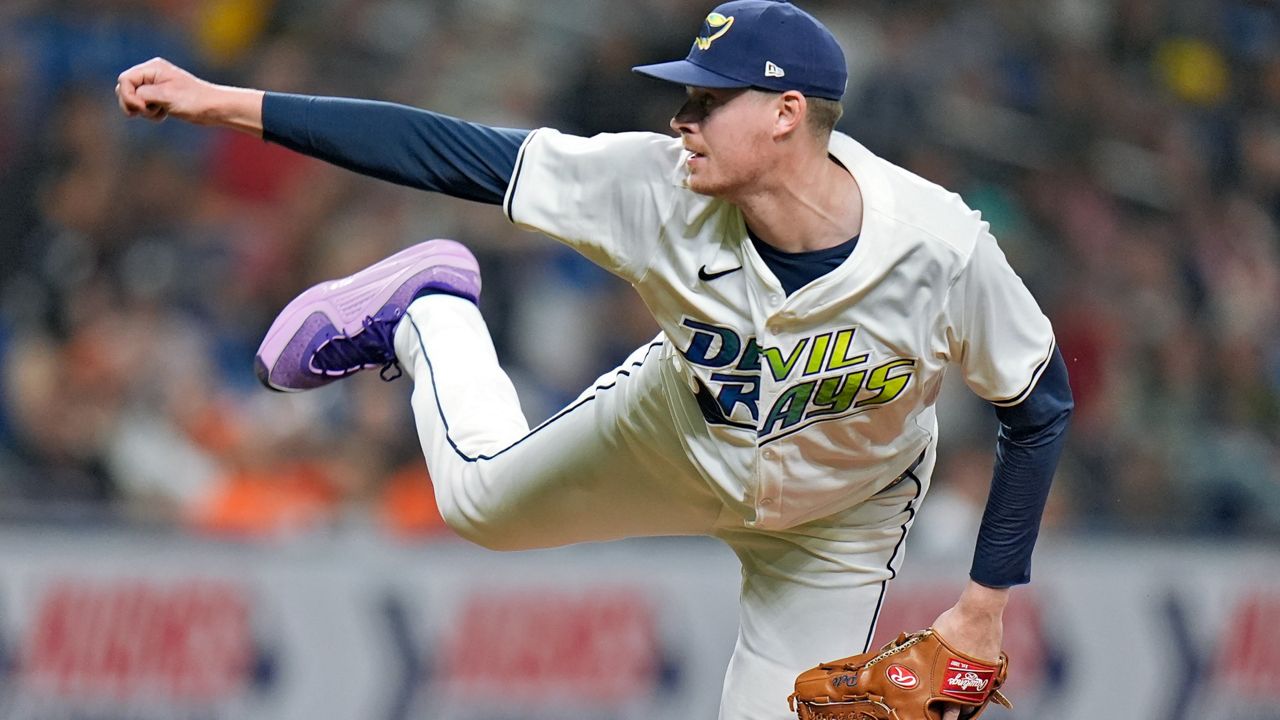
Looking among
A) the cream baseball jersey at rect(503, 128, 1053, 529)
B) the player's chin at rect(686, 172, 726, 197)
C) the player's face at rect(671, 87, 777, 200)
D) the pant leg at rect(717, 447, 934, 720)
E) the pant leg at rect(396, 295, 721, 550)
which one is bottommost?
the pant leg at rect(717, 447, 934, 720)

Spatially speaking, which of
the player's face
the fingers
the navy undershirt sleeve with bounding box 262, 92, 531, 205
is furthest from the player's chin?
the fingers

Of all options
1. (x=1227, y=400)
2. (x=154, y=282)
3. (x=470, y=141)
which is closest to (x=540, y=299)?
(x=154, y=282)

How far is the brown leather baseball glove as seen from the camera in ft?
11.5

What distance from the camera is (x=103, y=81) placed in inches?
304

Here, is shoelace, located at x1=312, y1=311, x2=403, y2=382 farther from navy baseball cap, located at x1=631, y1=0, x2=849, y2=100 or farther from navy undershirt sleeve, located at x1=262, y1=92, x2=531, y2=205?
navy baseball cap, located at x1=631, y1=0, x2=849, y2=100

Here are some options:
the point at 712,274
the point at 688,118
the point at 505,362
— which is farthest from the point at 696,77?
the point at 505,362

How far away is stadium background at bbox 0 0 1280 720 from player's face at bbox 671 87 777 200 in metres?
3.01

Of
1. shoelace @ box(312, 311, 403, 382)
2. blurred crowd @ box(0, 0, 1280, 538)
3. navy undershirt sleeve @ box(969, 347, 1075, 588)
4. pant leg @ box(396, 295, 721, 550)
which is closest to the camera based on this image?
navy undershirt sleeve @ box(969, 347, 1075, 588)

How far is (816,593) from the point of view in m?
3.83

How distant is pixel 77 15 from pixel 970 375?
566 centimetres

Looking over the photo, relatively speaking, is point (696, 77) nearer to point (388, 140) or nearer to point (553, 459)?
point (388, 140)

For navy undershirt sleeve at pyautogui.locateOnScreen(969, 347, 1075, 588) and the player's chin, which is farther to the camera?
navy undershirt sleeve at pyautogui.locateOnScreen(969, 347, 1075, 588)

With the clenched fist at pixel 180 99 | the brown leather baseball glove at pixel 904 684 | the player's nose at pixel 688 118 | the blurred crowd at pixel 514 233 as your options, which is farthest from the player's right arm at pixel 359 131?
the blurred crowd at pixel 514 233

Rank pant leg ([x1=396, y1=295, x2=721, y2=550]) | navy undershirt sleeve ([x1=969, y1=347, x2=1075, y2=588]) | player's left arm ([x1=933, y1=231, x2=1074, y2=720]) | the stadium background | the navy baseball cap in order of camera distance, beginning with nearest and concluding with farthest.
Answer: the navy baseball cap
player's left arm ([x1=933, y1=231, x2=1074, y2=720])
navy undershirt sleeve ([x1=969, y1=347, x2=1075, y2=588])
pant leg ([x1=396, y1=295, x2=721, y2=550])
the stadium background
